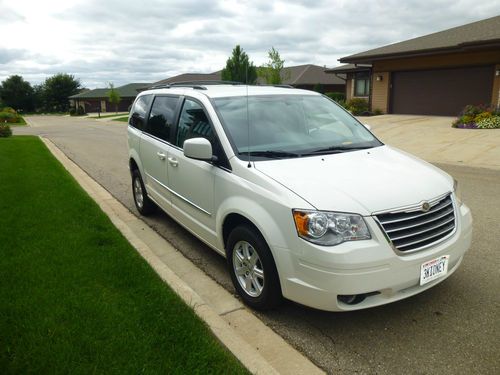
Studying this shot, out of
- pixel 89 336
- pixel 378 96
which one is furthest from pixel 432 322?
pixel 378 96

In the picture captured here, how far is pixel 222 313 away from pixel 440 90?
21.6 meters

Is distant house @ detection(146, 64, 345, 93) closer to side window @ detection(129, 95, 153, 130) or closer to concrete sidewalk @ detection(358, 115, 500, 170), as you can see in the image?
concrete sidewalk @ detection(358, 115, 500, 170)

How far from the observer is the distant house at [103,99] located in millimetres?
73438

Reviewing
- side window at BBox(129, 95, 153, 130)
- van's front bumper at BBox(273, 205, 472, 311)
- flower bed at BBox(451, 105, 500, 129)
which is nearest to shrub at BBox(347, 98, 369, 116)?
flower bed at BBox(451, 105, 500, 129)

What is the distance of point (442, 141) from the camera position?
14.3 meters

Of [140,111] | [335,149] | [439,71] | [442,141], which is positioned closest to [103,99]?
[439,71]

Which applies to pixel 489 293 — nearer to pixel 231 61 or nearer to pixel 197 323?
pixel 197 323

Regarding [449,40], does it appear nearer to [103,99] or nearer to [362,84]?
[362,84]

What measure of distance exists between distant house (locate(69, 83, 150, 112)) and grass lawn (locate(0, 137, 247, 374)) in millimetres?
71686

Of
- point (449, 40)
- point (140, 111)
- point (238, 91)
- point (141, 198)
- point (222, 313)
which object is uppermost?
point (449, 40)

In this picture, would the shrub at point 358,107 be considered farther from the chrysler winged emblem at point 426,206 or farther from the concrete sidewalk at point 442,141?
the chrysler winged emblem at point 426,206

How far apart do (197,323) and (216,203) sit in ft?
3.76

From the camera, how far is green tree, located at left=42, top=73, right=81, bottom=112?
275 feet

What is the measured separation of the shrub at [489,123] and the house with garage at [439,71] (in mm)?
3219
